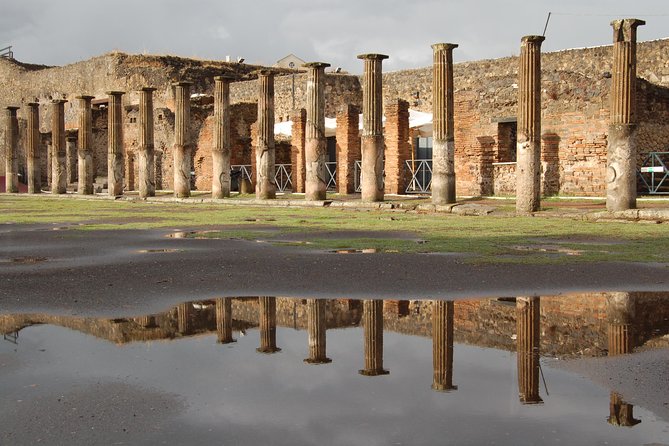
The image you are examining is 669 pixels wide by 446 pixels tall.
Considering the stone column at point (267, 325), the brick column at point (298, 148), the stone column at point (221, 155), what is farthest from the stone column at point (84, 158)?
the stone column at point (267, 325)

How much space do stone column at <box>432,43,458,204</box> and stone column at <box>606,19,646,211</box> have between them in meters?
4.60

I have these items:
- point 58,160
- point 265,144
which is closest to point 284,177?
point 265,144

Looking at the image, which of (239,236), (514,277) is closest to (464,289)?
(514,277)

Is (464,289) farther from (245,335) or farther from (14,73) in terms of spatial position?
(14,73)

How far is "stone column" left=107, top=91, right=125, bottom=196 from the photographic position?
32.7 meters

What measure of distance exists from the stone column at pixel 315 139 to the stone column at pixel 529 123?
23.1 feet

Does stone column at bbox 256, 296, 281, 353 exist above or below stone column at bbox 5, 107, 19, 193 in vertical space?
below

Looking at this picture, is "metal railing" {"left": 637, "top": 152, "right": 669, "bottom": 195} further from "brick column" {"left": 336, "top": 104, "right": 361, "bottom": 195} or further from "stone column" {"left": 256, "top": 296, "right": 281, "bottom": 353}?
"stone column" {"left": 256, "top": 296, "right": 281, "bottom": 353}

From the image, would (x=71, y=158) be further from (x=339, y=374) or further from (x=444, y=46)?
(x=339, y=374)

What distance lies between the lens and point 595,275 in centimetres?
824

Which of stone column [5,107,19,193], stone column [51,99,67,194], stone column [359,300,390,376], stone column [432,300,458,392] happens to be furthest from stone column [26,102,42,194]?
stone column [432,300,458,392]

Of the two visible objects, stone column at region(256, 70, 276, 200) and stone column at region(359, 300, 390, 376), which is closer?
stone column at region(359, 300, 390, 376)

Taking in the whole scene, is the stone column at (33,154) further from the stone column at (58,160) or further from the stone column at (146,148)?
the stone column at (146,148)

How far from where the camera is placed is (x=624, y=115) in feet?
55.8
